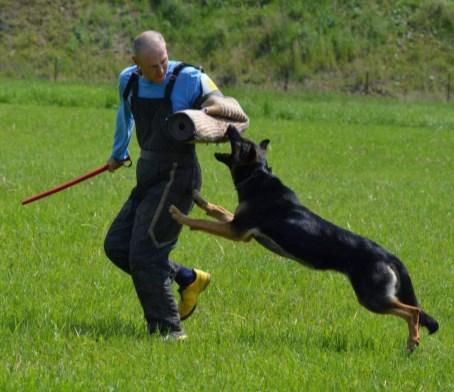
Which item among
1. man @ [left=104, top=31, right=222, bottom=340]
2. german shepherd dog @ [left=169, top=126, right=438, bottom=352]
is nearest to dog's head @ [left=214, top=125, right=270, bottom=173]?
german shepherd dog @ [left=169, top=126, right=438, bottom=352]

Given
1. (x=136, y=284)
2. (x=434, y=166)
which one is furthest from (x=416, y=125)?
(x=136, y=284)

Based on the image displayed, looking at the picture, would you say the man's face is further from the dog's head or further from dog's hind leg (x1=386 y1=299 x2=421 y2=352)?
dog's hind leg (x1=386 y1=299 x2=421 y2=352)

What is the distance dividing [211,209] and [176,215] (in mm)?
341

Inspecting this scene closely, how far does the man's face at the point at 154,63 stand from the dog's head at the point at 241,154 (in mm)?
537

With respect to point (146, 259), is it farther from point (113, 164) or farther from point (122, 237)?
point (113, 164)

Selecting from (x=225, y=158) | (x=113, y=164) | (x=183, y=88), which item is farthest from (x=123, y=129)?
(x=225, y=158)

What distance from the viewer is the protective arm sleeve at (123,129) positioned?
6.57 metres

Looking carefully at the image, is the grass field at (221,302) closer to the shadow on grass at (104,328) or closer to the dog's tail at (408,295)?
the shadow on grass at (104,328)

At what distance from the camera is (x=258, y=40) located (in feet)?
147

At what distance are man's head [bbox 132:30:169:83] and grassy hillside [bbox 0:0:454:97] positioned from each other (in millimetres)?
35290

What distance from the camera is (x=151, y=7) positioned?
46344mm

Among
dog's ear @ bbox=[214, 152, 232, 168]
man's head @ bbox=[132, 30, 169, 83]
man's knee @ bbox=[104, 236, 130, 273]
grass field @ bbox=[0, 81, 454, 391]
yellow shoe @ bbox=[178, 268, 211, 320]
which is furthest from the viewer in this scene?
yellow shoe @ bbox=[178, 268, 211, 320]

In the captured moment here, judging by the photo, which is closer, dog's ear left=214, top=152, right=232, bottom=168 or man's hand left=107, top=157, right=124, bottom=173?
dog's ear left=214, top=152, right=232, bottom=168

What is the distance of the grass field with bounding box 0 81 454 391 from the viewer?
5.39 m
